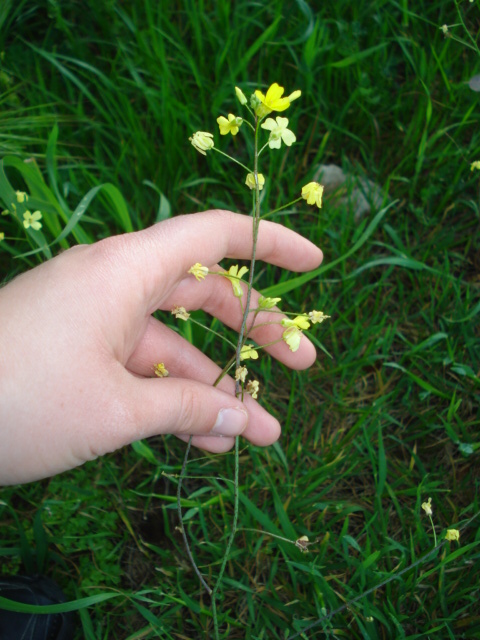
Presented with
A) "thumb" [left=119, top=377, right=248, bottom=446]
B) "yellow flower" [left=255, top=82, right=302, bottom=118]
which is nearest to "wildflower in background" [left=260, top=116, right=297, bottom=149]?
"yellow flower" [left=255, top=82, right=302, bottom=118]

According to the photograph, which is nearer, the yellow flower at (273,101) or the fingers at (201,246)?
the yellow flower at (273,101)

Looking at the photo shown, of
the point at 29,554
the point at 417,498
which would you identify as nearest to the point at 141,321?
the point at 29,554

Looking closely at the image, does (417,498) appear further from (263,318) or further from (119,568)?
(119,568)

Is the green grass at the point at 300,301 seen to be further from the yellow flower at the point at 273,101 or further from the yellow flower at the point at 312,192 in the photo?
the yellow flower at the point at 273,101

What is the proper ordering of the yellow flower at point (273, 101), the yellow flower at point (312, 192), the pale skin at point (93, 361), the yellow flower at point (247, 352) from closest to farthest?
the yellow flower at point (273, 101)
the yellow flower at point (312, 192)
the pale skin at point (93, 361)
the yellow flower at point (247, 352)

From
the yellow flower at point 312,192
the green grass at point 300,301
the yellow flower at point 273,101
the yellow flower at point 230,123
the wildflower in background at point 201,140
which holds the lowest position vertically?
the green grass at point 300,301

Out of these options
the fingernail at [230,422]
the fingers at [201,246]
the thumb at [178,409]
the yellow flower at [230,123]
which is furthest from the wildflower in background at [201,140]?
the fingernail at [230,422]

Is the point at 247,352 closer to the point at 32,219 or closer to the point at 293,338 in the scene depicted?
the point at 293,338

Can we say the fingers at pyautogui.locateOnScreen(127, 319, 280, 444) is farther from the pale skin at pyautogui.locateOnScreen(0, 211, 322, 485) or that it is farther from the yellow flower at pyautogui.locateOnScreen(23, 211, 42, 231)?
the yellow flower at pyautogui.locateOnScreen(23, 211, 42, 231)
